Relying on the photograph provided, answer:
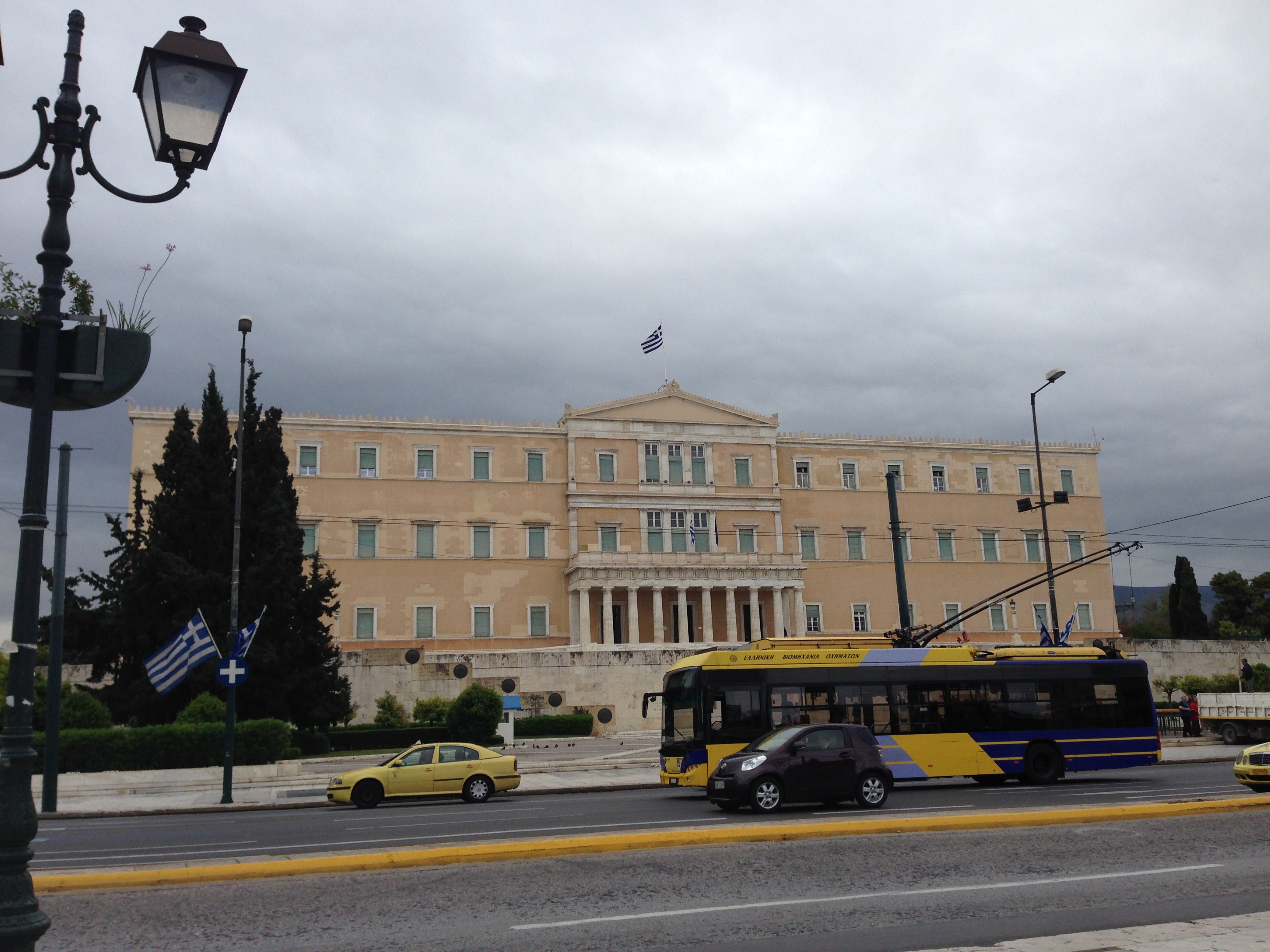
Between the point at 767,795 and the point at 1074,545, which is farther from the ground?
the point at 1074,545

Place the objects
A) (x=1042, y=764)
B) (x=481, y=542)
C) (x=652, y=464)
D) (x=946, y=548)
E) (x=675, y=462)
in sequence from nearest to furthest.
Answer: (x=1042, y=764) < (x=481, y=542) < (x=652, y=464) < (x=675, y=462) < (x=946, y=548)

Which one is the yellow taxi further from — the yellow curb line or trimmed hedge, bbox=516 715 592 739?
trimmed hedge, bbox=516 715 592 739

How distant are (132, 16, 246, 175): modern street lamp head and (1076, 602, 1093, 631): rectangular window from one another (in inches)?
2784

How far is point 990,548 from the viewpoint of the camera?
2675 inches

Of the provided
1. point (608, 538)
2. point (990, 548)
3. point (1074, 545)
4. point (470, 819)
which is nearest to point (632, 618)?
point (608, 538)

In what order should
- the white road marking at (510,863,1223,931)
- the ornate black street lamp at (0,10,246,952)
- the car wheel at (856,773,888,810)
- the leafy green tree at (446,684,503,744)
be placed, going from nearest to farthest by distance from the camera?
the ornate black street lamp at (0,10,246,952), the white road marking at (510,863,1223,931), the car wheel at (856,773,888,810), the leafy green tree at (446,684,503,744)

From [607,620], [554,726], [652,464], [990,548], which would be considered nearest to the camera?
[554,726]

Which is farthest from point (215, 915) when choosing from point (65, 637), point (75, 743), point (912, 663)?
point (65, 637)

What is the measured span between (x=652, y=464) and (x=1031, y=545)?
2733 centimetres

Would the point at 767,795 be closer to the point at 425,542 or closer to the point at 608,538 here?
the point at 425,542

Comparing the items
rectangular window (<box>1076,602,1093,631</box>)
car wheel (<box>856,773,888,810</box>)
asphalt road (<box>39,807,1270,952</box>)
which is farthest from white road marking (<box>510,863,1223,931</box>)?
rectangular window (<box>1076,602,1093,631</box>)

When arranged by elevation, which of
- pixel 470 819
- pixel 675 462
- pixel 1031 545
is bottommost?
pixel 470 819

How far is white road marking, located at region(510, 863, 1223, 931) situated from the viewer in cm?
843

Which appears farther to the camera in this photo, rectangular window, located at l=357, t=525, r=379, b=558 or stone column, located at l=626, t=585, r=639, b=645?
stone column, located at l=626, t=585, r=639, b=645
